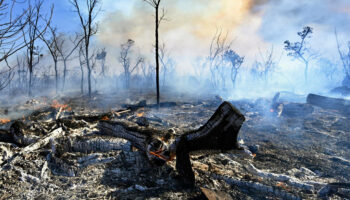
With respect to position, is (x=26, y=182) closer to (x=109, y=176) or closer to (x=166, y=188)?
(x=109, y=176)

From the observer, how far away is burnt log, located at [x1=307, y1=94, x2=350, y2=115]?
47.0ft

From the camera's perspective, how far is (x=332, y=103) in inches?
603

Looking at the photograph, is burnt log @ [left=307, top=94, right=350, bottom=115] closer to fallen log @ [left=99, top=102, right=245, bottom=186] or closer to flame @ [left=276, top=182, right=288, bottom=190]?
flame @ [left=276, top=182, right=288, bottom=190]

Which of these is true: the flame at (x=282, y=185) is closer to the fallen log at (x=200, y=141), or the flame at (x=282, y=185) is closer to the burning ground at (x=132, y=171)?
the burning ground at (x=132, y=171)

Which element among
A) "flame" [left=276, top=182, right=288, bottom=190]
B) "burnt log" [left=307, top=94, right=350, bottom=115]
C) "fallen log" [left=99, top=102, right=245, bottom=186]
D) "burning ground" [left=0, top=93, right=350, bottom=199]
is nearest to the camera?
"burning ground" [left=0, top=93, right=350, bottom=199]

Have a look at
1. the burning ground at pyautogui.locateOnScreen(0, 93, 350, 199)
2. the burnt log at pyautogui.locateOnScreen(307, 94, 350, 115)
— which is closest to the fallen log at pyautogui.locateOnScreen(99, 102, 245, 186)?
the burning ground at pyautogui.locateOnScreen(0, 93, 350, 199)

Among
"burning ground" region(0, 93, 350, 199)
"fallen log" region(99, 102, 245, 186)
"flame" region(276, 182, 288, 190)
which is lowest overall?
"flame" region(276, 182, 288, 190)

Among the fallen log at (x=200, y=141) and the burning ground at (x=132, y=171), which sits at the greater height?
the fallen log at (x=200, y=141)

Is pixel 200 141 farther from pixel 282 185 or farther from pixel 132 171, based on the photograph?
pixel 282 185

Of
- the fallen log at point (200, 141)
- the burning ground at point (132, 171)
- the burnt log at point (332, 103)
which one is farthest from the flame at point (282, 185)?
the burnt log at point (332, 103)

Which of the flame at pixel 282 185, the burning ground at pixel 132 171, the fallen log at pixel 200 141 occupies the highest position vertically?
the fallen log at pixel 200 141

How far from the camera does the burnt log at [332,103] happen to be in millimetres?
14333

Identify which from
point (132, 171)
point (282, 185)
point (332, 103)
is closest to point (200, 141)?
point (132, 171)

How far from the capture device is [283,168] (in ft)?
16.2
